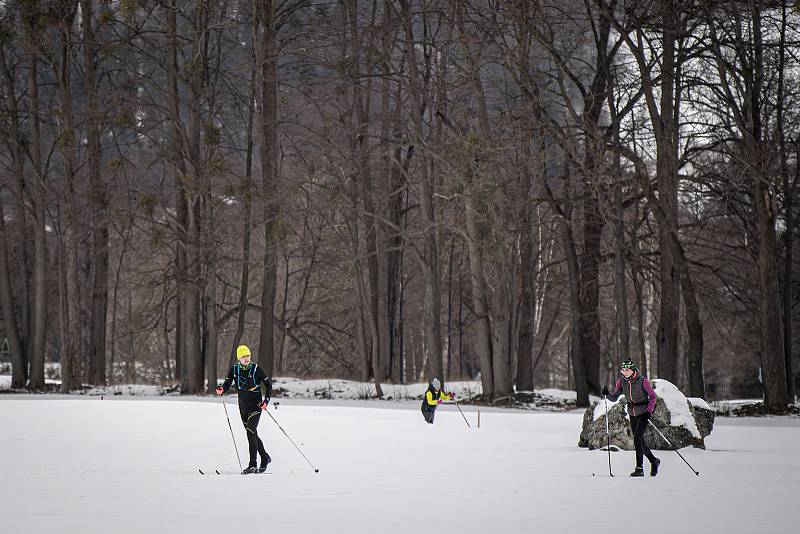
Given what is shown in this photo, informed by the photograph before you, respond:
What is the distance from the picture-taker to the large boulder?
59.4 feet

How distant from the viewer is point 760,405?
2789 centimetres

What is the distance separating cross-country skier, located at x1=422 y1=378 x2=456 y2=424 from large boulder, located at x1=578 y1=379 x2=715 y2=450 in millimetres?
5123

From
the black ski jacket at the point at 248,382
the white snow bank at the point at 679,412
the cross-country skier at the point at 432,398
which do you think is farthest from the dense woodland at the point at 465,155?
the black ski jacket at the point at 248,382

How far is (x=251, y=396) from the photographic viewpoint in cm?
1435

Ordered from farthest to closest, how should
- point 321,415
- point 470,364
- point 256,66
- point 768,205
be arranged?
point 470,364, point 256,66, point 768,205, point 321,415

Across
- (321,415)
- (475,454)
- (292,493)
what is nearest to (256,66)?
(321,415)

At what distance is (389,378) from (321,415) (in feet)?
40.9

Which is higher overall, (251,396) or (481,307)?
(481,307)

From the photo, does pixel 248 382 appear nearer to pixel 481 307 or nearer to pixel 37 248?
pixel 481 307

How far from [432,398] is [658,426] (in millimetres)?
6445

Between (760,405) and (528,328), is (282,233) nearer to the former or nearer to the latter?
(528,328)

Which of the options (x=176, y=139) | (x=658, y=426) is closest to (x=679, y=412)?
(x=658, y=426)

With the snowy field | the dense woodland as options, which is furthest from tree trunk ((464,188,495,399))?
the snowy field

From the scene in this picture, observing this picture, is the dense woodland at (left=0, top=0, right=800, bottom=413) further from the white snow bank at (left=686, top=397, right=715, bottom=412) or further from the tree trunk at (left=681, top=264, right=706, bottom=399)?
the white snow bank at (left=686, top=397, right=715, bottom=412)
